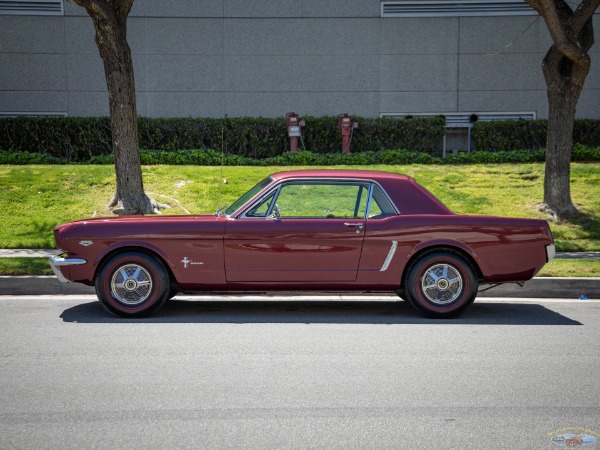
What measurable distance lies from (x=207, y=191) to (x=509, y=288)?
735cm

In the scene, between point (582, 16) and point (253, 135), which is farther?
point (253, 135)

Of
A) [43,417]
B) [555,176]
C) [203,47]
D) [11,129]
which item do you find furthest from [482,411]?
[203,47]

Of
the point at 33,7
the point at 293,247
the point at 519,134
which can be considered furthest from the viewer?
the point at 33,7

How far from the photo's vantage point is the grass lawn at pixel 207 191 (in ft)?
45.0

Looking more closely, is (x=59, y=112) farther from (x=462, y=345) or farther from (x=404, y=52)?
(x=462, y=345)

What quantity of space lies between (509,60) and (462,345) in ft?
51.8

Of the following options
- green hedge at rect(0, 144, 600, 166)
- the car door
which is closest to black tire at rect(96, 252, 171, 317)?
Answer: the car door

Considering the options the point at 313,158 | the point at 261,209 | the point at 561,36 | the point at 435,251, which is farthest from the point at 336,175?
the point at 313,158

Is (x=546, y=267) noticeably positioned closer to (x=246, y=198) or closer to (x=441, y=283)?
(x=441, y=283)

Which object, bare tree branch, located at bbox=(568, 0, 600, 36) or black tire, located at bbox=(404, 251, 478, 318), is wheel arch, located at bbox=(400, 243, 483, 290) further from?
bare tree branch, located at bbox=(568, 0, 600, 36)

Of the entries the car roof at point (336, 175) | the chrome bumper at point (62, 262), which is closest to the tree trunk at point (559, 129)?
the car roof at point (336, 175)

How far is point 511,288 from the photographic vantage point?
960cm

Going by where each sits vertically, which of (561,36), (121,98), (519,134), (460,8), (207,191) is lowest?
(207,191)

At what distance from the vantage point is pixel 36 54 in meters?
21.0
